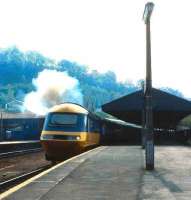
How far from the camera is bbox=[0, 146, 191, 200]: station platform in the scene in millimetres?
11586

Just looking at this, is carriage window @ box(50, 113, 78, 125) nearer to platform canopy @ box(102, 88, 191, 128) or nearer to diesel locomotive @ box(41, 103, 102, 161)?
diesel locomotive @ box(41, 103, 102, 161)

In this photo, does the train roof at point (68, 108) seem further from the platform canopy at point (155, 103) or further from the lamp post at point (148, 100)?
the platform canopy at point (155, 103)

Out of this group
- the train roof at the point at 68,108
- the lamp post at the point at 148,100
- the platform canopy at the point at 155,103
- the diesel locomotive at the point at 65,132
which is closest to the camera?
the lamp post at the point at 148,100

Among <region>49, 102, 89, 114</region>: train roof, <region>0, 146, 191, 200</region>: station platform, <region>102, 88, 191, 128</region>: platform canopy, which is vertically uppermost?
<region>102, 88, 191, 128</region>: platform canopy

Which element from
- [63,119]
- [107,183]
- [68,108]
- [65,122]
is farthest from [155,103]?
[107,183]

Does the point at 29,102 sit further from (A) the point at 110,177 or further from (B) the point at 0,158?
(A) the point at 110,177

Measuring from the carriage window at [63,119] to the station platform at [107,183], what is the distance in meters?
8.68

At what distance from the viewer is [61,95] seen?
105m

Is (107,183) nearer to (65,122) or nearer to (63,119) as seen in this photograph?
(65,122)

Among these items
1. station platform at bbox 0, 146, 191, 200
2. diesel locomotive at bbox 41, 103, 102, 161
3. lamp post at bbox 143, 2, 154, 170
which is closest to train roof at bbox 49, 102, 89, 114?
diesel locomotive at bbox 41, 103, 102, 161

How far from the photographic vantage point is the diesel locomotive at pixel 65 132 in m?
27.0

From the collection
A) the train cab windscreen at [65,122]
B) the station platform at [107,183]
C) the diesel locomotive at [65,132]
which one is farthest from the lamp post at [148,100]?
the train cab windscreen at [65,122]

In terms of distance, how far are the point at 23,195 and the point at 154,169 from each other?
722cm

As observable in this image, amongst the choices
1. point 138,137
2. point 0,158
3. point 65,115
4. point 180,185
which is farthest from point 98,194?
point 138,137
